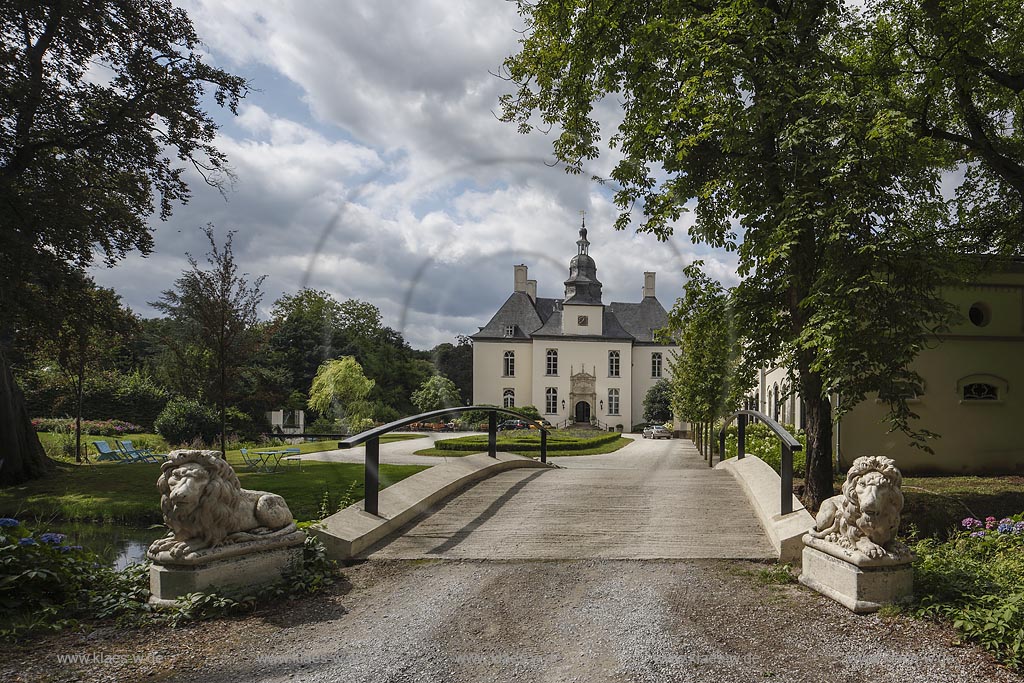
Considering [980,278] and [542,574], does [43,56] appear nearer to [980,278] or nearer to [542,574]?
[542,574]

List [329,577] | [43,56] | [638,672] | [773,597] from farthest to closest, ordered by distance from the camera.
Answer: [43,56]
[329,577]
[773,597]
[638,672]

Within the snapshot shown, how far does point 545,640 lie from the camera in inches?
150

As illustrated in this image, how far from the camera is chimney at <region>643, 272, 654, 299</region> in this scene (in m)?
58.3

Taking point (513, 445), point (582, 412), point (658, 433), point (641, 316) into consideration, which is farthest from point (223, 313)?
point (641, 316)

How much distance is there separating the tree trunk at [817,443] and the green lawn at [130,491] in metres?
6.42

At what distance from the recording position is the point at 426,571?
5160 mm

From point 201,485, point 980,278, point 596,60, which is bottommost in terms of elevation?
point 201,485

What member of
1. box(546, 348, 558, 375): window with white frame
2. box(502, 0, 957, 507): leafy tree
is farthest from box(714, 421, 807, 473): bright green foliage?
box(546, 348, 558, 375): window with white frame

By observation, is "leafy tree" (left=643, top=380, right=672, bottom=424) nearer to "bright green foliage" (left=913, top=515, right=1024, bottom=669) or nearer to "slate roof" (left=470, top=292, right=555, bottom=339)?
"slate roof" (left=470, top=292, right=555, bottom=339)

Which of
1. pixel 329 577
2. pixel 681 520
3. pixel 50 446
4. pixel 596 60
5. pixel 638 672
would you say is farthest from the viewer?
pixel 50 446

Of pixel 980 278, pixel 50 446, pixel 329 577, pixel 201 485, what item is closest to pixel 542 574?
pixel 329 577

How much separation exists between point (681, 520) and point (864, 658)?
3.02m

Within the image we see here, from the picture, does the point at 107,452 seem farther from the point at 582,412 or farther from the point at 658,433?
the point at 582,412

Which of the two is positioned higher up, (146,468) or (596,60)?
(596,60)
